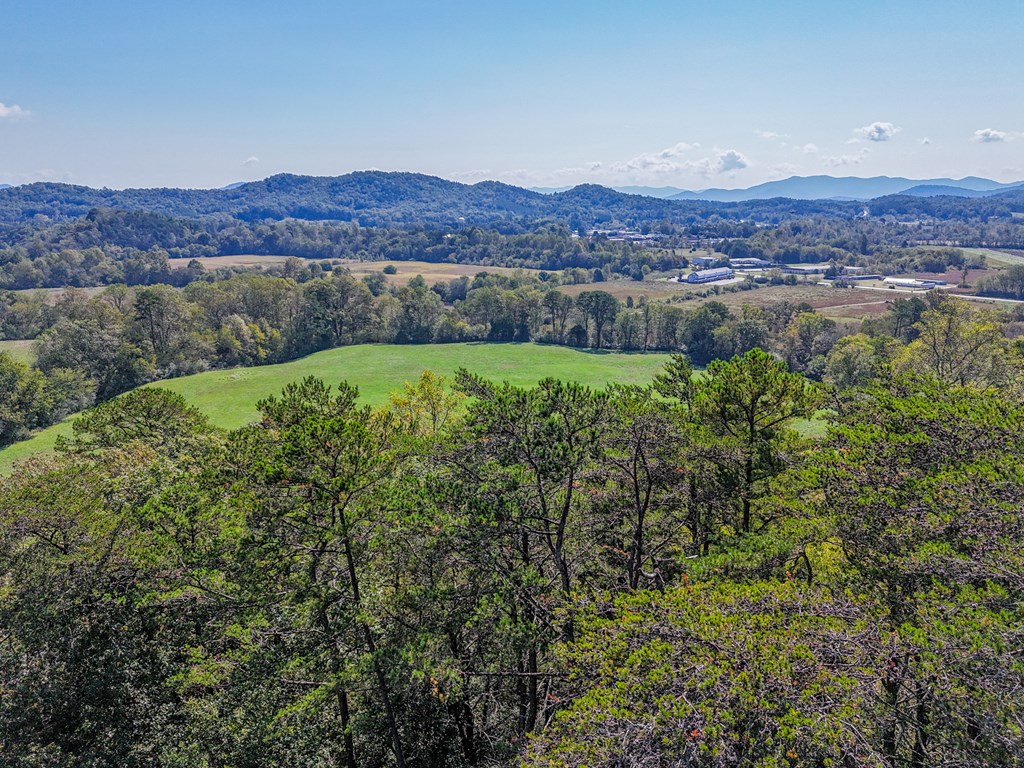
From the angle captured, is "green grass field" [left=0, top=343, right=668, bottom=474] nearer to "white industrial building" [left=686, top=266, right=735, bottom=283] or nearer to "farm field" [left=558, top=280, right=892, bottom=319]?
"farm field" [left=558, top=280, right=892, bottom=319]

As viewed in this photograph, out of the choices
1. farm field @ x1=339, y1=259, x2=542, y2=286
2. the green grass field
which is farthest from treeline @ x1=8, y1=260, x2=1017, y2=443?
farm field @ x1=339, y1=259, x2=542, y2=286

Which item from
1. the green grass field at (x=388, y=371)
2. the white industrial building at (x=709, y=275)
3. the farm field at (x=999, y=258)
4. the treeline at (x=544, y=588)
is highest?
the treeline at (x=544, y=588)

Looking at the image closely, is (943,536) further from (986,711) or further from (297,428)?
(297,428)

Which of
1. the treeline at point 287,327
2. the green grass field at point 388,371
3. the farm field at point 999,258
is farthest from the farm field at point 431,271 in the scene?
the farm field at point 999,258

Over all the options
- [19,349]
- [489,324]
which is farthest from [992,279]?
[19,349]

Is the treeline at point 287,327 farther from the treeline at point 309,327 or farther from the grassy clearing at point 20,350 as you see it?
the grassy clearing at point 20,350

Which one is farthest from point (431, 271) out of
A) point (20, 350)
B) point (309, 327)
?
point (20, 350)
